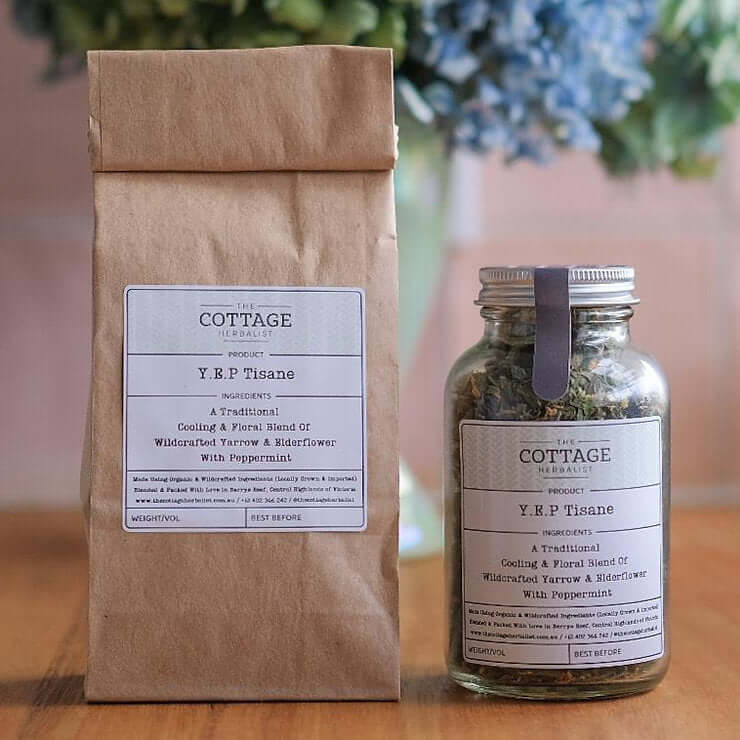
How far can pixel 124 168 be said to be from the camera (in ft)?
2.01

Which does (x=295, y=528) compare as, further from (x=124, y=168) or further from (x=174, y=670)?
(x=124, y=168)

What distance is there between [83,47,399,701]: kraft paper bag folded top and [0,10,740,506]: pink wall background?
0.64 m

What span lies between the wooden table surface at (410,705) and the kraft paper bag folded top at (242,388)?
21 millimetres

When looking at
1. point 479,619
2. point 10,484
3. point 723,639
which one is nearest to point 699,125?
point 723,639

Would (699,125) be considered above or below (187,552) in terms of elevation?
above

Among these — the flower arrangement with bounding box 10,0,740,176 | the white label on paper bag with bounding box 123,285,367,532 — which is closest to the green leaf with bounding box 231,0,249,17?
the flower arrangement with bounding box 10,0,740,176

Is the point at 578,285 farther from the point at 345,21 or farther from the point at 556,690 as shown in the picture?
the point at 345,21

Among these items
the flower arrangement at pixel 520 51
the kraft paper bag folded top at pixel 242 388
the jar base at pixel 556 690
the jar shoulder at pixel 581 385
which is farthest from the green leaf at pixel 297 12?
the jar base at pixel 556 690

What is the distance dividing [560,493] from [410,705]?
0.43 feet

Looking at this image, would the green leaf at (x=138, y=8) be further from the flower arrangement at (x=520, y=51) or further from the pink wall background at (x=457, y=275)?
the pink wall background at (x=457, y=275)

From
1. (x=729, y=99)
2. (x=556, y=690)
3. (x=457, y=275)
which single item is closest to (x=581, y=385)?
(x=556, y=690)

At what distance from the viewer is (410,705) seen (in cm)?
61

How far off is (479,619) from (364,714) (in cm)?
7

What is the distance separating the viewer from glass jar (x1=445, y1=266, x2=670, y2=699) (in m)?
0.59
